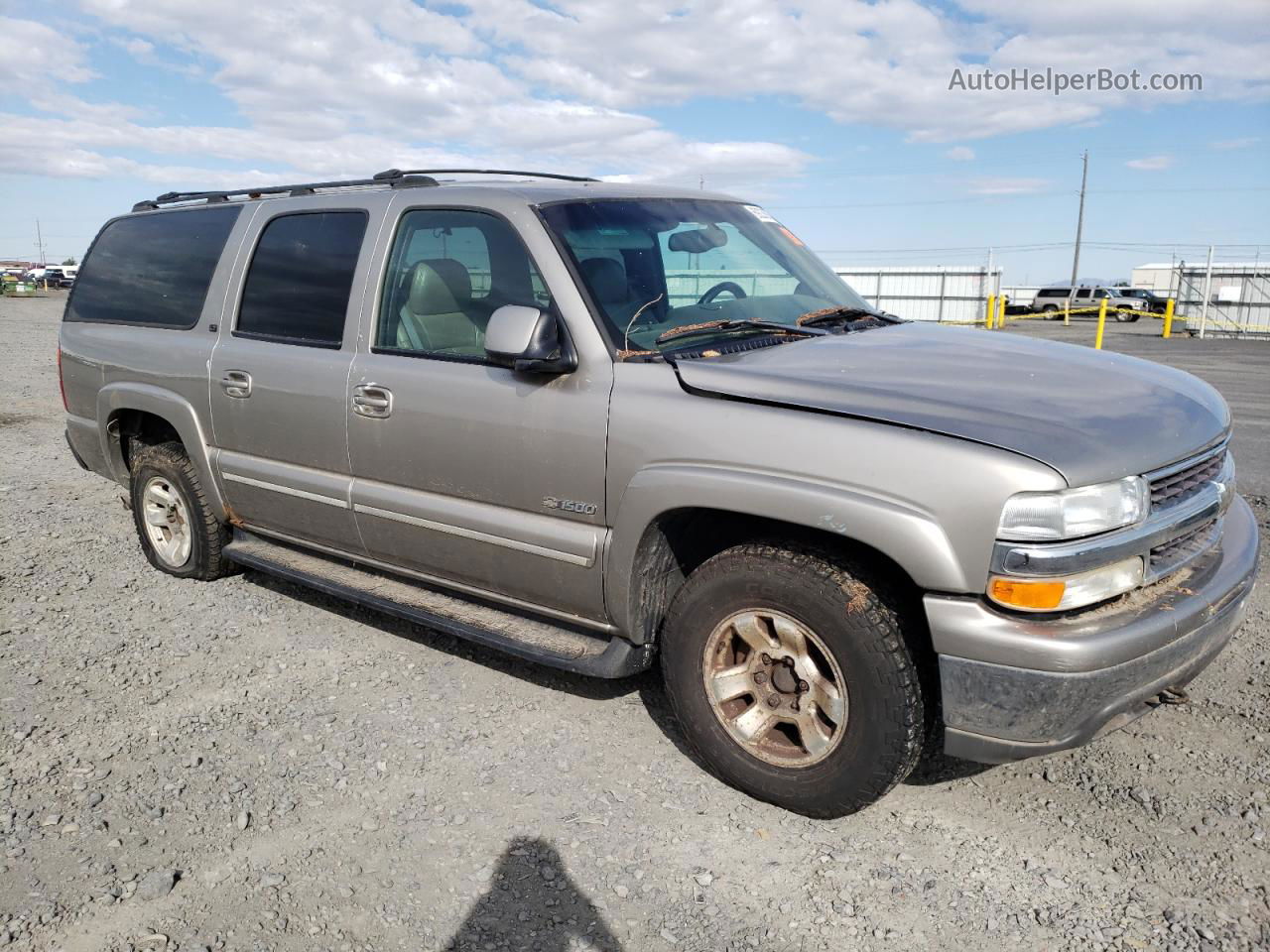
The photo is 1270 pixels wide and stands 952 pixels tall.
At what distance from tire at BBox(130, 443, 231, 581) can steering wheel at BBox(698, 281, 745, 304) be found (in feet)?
9.23

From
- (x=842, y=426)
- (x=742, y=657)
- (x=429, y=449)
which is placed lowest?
(x=742, y=657)

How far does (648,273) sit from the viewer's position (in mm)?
3732

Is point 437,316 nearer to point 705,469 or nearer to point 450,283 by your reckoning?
point 450,283

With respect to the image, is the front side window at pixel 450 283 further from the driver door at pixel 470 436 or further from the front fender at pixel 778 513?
the front fender at pixel 778 513

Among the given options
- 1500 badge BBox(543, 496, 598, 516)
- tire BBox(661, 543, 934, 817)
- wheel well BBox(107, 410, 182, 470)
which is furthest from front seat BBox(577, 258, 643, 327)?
wheel well BBox(107, 410, 182, 470)

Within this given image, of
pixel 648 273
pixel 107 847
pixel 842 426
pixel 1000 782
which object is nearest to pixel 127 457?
pixel 107 847

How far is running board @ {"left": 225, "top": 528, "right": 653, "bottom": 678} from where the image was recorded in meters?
3.53

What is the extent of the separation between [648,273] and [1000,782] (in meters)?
2.15

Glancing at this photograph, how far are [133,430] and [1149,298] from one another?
122 ft

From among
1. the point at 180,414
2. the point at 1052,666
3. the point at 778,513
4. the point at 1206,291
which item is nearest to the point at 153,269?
the point at 180,414

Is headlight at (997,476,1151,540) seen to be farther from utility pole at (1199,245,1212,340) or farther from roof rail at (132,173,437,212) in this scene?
utility pole at (1199,245,1212,340)

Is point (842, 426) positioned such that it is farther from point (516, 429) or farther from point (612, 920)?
point (612, 920)

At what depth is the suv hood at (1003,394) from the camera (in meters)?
2.74

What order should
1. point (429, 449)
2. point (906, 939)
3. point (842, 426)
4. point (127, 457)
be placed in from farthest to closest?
point (127, 457)
point (429, 449)
point (842, 426)
point (906, 939)
